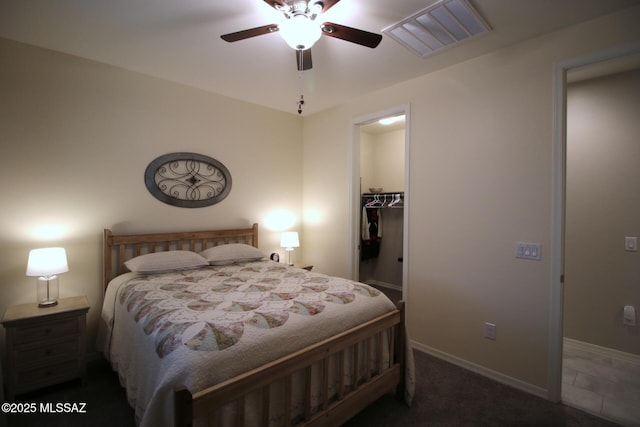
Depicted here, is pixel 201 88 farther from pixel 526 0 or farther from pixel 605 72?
pixel 605 72

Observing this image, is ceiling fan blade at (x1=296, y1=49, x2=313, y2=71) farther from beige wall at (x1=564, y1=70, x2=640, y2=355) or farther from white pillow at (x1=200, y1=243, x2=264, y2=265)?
beige wall at (x1=564, y1=70, x2=640, y2=355)

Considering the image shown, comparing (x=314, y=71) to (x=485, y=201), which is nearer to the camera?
(x=485, y=201)

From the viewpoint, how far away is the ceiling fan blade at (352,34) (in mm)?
1667

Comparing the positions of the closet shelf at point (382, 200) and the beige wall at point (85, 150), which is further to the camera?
the closet shelf at point (382, 200)

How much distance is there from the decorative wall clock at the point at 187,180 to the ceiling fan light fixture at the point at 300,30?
2.03 meters

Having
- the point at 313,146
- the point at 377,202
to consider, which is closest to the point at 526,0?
the point at 313,146

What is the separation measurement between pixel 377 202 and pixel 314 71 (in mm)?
2617

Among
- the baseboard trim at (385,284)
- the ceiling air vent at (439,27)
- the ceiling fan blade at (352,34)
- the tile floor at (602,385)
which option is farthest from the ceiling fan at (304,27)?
the baseboard trim at (385,284)

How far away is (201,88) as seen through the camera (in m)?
3.26

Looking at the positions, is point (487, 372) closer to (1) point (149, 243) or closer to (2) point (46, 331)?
(1) point (149, 243)

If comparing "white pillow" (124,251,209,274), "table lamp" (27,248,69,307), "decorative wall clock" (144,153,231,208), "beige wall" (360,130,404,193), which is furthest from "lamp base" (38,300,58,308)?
"beige wall" (360,130,404,193)

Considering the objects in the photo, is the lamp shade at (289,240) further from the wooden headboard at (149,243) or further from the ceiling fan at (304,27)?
the ceiling fan at (304,27)

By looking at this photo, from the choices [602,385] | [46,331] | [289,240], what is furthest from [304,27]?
[602,385]

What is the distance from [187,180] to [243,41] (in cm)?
159
